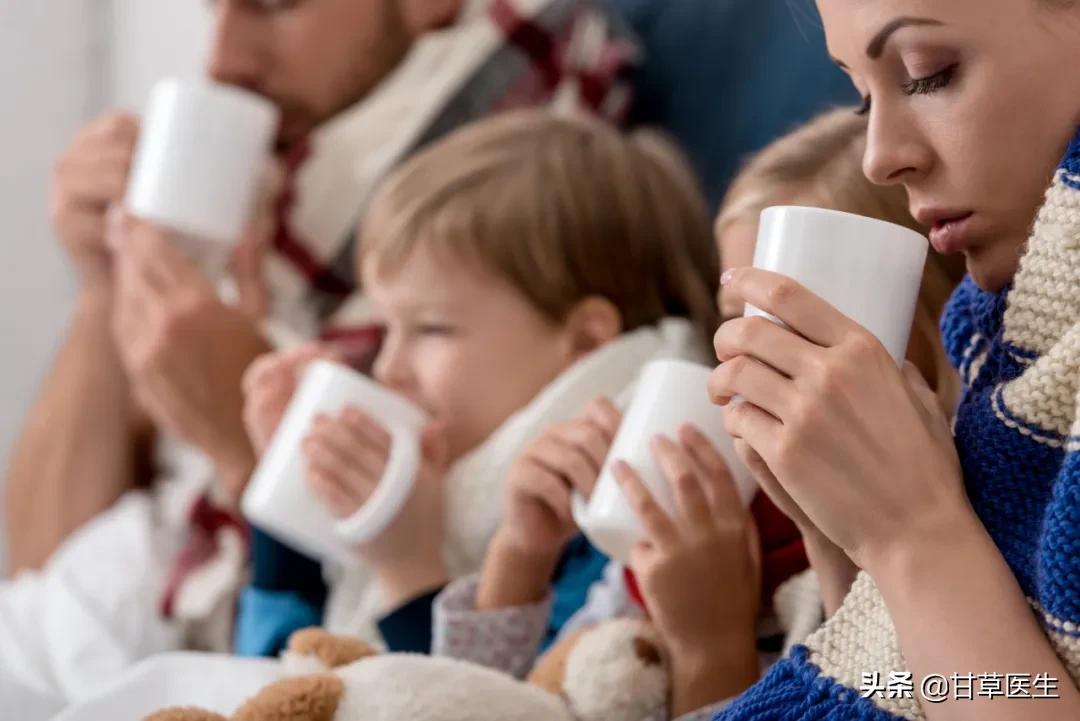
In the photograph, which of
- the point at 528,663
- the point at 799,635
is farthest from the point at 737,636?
the point at 528,663

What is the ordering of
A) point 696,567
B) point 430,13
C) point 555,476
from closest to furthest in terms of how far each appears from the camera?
point 696,567 → point 555,476 → point 430,13

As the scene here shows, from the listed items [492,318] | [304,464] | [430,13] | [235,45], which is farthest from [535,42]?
[304,464]

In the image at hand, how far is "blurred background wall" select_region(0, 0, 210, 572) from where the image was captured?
6.73ft

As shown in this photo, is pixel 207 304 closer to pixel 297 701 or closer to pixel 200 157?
pixel 200 157

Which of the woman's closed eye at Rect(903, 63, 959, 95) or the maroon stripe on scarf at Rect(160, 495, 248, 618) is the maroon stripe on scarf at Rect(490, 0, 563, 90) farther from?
the woman's closed eye at Rect(903, 63, 959, 95)

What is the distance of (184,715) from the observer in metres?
0.67

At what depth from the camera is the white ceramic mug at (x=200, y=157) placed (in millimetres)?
1290

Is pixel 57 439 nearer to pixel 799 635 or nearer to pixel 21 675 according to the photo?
pixel 21 675

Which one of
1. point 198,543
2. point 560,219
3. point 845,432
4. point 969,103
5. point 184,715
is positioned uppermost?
point 969,103

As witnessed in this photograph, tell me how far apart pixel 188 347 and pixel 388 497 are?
0.46m

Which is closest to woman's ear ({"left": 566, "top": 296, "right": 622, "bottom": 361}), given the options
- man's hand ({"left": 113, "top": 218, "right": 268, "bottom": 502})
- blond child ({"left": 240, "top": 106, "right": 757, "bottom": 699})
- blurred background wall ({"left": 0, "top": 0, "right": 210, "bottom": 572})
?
blond child ({"left": 240, "top": 106, "right": 757, "bottom": 699})

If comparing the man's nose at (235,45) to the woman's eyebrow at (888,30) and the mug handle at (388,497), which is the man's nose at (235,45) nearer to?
the mug handle at (388,497)

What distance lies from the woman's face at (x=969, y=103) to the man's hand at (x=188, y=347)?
903 millimetres

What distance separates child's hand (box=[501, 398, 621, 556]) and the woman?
0.99 ft
